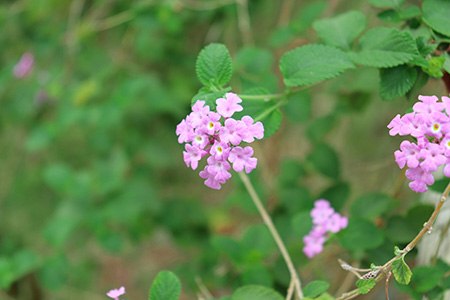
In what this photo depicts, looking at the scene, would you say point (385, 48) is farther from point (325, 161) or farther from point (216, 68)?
point (325, 161)

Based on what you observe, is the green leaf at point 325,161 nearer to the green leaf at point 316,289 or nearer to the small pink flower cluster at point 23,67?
the green leaf at point 316,289

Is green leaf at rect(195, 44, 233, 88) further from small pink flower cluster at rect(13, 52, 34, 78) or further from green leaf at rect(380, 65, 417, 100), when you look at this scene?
small pink flower cluster at rect(13, 52, 34, 78)

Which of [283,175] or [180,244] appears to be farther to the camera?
[180,244]

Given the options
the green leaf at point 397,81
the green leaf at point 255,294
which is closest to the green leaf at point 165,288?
the green leaf at point 255,294

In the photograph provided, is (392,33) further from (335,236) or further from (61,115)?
(61,115)

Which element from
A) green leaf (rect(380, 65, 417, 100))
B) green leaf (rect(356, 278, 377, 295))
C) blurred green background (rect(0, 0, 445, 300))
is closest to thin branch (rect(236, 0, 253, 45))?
blurred green background (rect(0, 0, 445, 300))

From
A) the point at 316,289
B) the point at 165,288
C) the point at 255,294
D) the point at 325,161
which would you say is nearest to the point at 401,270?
the point at 316,289

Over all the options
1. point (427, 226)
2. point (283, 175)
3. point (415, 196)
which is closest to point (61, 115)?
point (283, 175)
